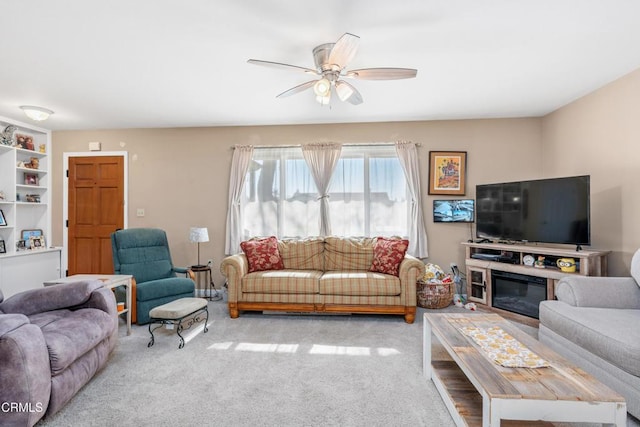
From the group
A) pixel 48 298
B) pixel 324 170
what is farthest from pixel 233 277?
pixel 324 170

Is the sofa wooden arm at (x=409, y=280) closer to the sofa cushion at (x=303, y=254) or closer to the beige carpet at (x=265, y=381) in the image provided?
the beige carpet at (x=265, y=381)

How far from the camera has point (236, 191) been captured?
4.46m

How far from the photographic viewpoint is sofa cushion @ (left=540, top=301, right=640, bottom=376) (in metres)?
1.71

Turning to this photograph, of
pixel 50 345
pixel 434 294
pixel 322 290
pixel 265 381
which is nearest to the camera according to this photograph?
pixel 50 345

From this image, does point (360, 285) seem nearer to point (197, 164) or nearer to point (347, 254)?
point (347, 254)

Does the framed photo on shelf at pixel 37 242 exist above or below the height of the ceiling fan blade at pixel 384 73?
below

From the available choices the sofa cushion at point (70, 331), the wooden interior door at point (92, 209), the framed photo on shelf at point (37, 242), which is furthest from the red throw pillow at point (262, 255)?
the framed photo on shelf at point (37, 242)

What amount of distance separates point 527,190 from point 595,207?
27.2 inches

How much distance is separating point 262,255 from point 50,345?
2271 mm

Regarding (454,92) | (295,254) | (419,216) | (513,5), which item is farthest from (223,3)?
(419,216)

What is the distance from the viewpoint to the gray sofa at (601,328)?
5.60ft

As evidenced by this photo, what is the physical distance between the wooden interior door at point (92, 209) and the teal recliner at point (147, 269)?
1.20m

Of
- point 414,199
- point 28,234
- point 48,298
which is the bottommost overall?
point 48,298

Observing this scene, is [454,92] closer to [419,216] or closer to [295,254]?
[419,216]
